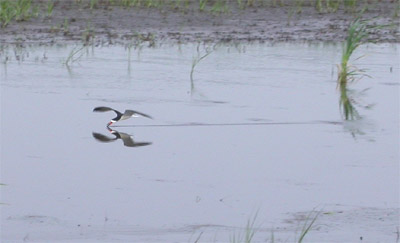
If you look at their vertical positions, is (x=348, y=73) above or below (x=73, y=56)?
above

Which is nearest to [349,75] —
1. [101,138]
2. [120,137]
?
[120,137]

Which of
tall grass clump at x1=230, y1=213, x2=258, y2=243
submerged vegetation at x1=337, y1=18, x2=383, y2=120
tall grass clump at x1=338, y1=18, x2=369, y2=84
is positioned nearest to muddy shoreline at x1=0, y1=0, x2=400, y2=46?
submerged vegetation at x1=337, y1=18, x2=383, y2=120

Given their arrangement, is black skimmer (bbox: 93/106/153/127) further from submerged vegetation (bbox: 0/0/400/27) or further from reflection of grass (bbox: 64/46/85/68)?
submerged vegetation (bbox: 0/0/400/27)

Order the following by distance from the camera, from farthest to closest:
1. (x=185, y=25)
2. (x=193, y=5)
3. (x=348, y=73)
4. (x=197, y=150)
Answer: (x=193, y=5) → (x=185, y=25) → (x=348, y=73) → (x=197, y=150)

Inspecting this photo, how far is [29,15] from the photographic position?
1275cm

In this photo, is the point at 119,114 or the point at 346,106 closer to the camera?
the point at 119,114

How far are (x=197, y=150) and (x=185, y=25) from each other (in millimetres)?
6286

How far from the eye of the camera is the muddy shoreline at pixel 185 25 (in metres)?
11.9

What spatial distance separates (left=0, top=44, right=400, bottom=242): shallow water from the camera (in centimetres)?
526

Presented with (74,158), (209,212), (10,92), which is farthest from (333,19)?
(209,212)

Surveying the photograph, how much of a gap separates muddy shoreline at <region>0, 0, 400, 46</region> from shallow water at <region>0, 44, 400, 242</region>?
128 centimetres

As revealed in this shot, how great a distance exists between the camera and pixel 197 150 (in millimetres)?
6805

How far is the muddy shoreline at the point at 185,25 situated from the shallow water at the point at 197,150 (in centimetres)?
128

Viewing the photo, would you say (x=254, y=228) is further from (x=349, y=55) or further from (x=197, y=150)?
(x=349, y=55)
